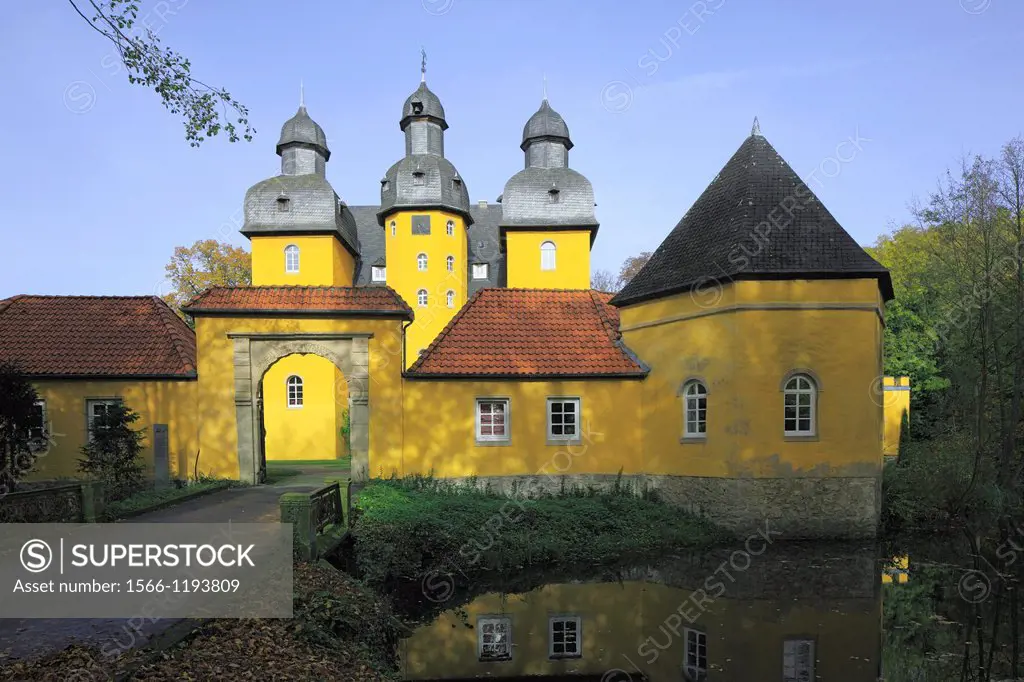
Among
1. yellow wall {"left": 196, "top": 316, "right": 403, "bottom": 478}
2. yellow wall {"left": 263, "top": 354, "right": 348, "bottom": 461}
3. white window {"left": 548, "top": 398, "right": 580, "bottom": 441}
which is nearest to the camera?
yellow wall {"left": 196, "top": 316, "right": 403, "bottom": 478}

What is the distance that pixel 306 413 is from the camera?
25234 millimetres

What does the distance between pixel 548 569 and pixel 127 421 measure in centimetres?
986

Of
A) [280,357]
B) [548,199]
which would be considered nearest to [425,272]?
[548,199]

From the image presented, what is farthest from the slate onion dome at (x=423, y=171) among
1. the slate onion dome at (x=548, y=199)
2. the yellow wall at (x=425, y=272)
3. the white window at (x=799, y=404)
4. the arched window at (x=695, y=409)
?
the white window at (x=799, y=404)

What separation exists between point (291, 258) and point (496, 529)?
1808cm

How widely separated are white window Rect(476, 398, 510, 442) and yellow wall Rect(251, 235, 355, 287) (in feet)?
44.7

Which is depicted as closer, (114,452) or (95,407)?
(114,452)

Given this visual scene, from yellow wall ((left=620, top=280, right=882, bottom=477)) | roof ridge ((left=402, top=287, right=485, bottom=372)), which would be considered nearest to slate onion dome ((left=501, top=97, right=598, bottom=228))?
roof ridge ((left=402, top=287, right=485, bottom=372))

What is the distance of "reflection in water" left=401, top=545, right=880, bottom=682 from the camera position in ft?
25.7

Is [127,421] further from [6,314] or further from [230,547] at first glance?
[230,547]

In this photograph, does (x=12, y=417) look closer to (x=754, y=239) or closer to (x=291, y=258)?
(x=291, y=258)

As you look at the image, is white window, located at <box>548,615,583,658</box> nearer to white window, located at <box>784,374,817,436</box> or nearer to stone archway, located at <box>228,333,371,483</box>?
white window, located at <box>784,374,817,436</box>

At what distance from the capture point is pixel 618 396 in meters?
15.5

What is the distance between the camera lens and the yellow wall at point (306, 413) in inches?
983
